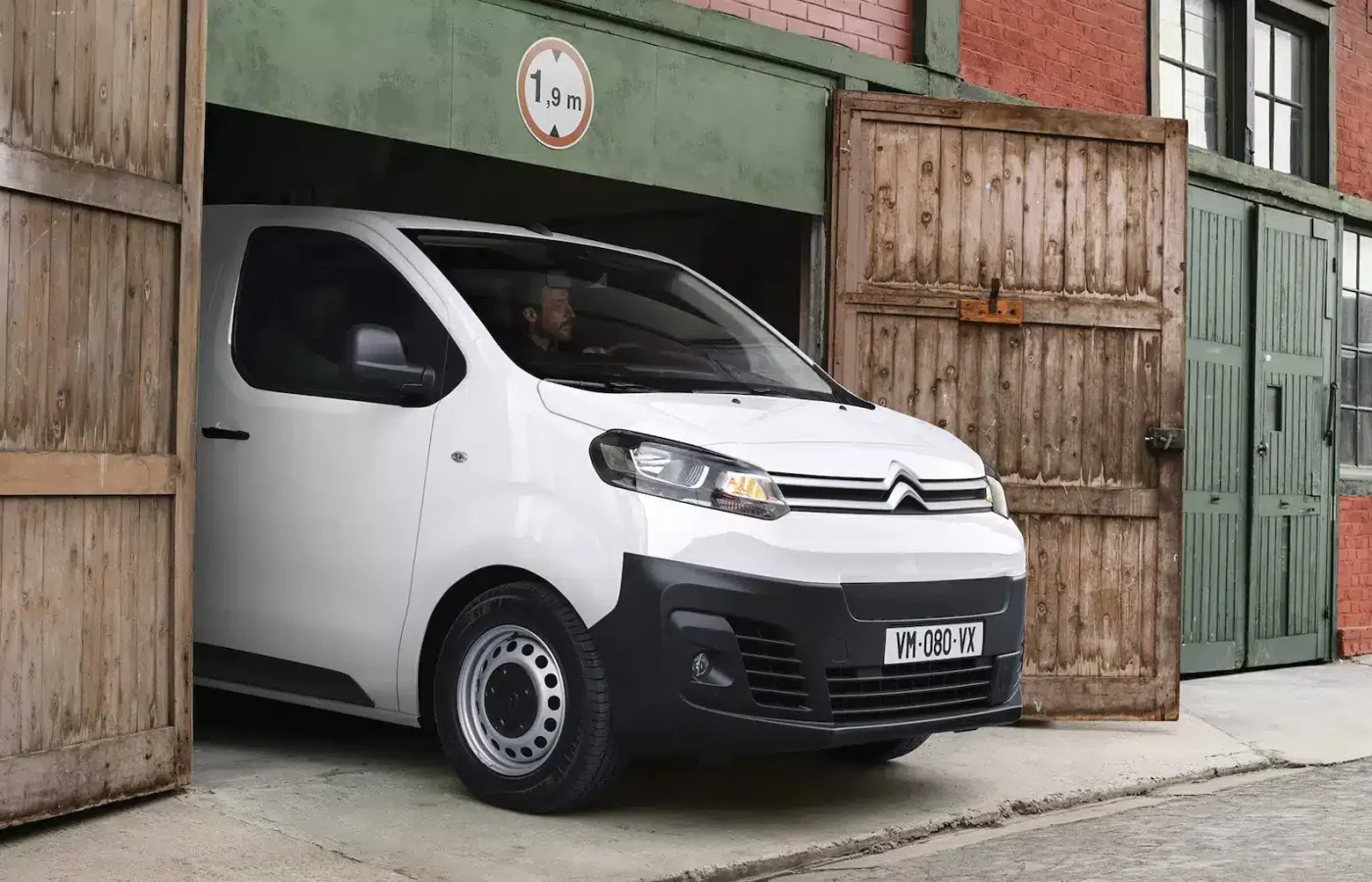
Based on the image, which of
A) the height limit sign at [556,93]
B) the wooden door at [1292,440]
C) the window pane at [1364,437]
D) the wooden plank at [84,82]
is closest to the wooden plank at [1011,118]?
the height limit sign at [556,93]

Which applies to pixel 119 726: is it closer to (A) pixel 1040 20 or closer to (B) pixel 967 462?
(B) pixel 967 462

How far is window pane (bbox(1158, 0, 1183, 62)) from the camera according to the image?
11484 mm

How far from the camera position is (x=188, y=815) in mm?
5727

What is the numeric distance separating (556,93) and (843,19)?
2113 mm

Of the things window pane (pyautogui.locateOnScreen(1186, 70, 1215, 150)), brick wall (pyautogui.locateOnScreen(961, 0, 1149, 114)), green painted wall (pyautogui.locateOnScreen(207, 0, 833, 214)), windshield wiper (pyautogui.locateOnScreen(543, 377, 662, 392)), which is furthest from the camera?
window pane (pyautogui.locateOnScreen(1186, 70, 1215, 150))

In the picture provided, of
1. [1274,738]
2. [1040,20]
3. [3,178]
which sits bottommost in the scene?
[1274,738]

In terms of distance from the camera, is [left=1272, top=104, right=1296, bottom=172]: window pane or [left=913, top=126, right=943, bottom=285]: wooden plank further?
[left=1272, top=104, right=1296, bottom=172]: window pane

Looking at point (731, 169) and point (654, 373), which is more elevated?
point (731, 169)

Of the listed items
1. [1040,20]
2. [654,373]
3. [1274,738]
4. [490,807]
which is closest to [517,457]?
[654,373]

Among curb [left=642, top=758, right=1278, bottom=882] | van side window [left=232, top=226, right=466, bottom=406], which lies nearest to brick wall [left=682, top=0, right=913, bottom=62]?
van side window [left=232, top=226, right=466, bottom=406]

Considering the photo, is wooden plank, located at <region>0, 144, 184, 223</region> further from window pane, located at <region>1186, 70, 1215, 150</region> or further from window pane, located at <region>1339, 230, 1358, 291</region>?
window pane, located at <region>1339, 230, 1358, 291</region>

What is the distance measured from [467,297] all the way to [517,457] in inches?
27.7

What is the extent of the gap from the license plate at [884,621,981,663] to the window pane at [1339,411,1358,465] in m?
7.51

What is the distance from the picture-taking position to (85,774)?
561cm
